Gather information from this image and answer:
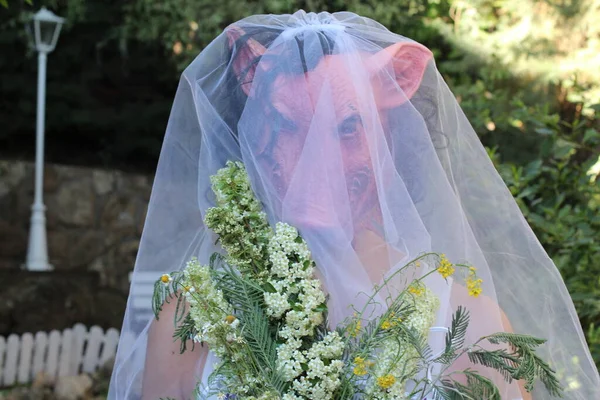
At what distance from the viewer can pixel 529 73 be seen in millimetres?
5660

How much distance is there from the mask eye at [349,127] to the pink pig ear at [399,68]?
0.29 feet

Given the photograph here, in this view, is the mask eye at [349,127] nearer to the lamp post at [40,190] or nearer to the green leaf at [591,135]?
the green leaf at [591,135]

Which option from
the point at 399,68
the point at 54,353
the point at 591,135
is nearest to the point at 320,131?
the point at 399,68

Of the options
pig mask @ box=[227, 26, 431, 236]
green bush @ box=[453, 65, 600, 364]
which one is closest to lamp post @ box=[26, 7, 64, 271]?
green bush @ box=[453, 65, 600, 364]

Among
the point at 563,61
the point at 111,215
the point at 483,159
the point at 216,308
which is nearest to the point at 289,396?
the point at 216,308

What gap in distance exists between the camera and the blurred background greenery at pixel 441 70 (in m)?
2.91

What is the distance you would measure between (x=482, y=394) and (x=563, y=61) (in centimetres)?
443

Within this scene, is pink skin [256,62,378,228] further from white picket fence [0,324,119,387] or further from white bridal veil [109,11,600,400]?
white picket fence [0,324,119,387]

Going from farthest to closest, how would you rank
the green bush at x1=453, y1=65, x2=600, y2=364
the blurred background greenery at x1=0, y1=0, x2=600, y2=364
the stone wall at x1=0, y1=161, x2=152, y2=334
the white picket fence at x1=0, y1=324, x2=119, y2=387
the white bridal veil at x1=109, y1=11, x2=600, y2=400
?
1. the stone wall at x1=0, y1=161, x2=152, y2=334
2. the white picket fence at x1=0, y1=324, x2=119, y2=387
3. the blurred background greenery at x1=0, y1=0, x2=600, y2=364
4. the green bush at x1=453, y1=65, x2=600, y2=364
5. the white bridal veil at x1=109, y1=11, x2=600, y2=400

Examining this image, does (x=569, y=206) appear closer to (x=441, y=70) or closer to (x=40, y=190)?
(x=441, y=70)

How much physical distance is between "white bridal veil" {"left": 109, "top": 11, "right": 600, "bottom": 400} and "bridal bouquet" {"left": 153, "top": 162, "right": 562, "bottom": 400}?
0.07 metres

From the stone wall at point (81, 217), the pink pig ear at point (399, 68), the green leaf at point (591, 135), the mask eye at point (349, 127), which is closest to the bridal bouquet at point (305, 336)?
the mask eye at point (349, 127)

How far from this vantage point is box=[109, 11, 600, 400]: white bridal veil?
1565mm

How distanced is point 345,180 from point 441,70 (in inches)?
190
